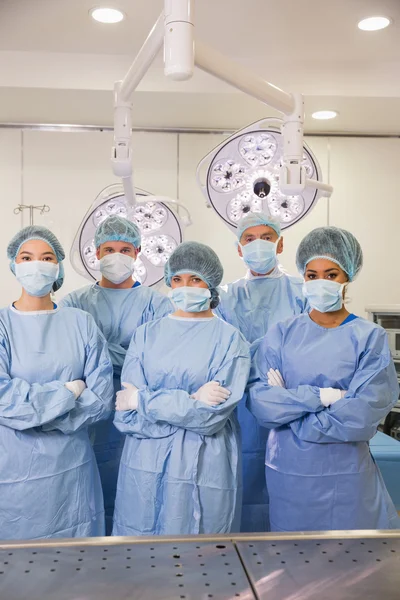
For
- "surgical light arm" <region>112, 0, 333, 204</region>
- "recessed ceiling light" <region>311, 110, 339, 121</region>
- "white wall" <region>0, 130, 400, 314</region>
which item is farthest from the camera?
"white wall" <region>0, 130, 400, 314</region>

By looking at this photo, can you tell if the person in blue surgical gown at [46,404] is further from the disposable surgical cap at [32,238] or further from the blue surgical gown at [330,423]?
the blue surgical gown at [330,423]

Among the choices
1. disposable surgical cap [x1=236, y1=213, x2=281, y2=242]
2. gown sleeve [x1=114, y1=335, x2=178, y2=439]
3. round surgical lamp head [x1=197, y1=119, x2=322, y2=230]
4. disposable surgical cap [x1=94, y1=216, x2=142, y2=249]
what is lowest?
gown sleeve [x1=114, y1=335, x2=178, y2=439]

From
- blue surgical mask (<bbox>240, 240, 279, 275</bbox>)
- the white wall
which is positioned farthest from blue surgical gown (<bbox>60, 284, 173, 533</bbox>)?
the white wall

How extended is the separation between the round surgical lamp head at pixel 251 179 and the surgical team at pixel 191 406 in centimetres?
106

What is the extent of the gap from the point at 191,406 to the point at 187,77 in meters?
1.11

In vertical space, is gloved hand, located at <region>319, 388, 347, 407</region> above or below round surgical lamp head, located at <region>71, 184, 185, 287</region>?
below

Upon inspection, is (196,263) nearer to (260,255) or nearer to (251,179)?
(260,255)

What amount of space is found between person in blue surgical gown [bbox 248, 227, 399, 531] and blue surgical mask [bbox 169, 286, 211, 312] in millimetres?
300

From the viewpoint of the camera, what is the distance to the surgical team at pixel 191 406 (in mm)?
2154

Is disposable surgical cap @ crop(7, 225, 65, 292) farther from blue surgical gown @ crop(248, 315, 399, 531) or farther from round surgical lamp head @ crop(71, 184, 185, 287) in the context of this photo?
round surgical lamp head @ crop(71, 184, 185, 287)

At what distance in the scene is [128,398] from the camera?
2.21 metres

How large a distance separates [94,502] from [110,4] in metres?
2.62

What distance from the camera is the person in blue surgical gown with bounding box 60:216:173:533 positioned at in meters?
2.83

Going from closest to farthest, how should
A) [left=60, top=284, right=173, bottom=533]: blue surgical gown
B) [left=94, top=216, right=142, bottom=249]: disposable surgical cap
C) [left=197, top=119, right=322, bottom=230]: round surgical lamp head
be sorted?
[left=60, top=284, right=173, bottom=533]: blue surgical gown → [left=94, top=216, right=142, bottom=249]: disposable surgical cap → [left=197, top=119, right=322, bottom=230]: round surgical lamp head
